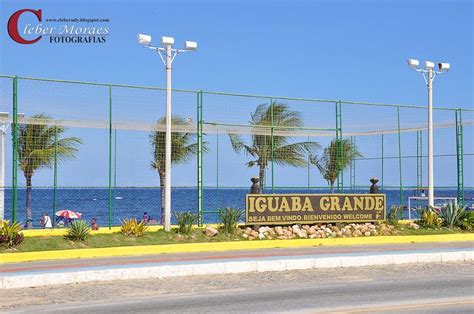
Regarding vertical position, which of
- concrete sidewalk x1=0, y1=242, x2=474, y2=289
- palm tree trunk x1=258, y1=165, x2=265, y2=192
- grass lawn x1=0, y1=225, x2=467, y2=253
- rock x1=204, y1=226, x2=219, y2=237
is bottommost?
concrete sidewalk x1=0, y1=242, x2=474, y2=289

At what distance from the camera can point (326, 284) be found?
15.7 metres

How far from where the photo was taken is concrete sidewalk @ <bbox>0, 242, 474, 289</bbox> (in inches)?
623

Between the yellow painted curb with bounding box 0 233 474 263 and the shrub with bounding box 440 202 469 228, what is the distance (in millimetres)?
1742

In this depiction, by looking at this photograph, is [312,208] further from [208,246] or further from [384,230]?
[208,246]

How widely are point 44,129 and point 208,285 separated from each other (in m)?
15.2

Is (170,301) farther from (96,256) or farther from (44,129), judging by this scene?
(44,129)

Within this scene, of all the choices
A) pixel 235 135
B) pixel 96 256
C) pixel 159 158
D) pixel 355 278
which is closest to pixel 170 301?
pixel 355 278

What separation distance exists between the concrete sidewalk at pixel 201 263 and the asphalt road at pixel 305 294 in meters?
0.60

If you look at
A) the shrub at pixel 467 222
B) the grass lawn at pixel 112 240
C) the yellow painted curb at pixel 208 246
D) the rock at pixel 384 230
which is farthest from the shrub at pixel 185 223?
the shrub at pixel 467 222

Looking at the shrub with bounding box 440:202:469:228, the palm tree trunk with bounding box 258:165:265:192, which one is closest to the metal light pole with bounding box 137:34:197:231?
the palm tree trunk with bounding box 258:165:265:192

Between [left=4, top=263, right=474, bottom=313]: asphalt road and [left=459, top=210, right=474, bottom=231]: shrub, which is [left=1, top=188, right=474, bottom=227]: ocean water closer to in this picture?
[left=459, top=210, right=474, bottom=231]: shrub

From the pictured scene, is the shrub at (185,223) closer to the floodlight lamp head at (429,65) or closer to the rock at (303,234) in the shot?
the rock at (303,234)

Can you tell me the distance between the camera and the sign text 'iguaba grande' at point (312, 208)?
25.4 meters

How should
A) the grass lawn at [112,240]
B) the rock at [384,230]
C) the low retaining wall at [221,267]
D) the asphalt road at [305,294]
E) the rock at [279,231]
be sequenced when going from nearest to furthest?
the asphalt road at [305,294] < the low retaining wall at [221,267] < the grass lawn at [112,240] < the rock at [279,231] < the rock at [384,230]
